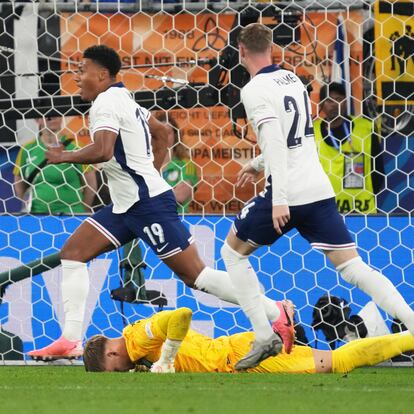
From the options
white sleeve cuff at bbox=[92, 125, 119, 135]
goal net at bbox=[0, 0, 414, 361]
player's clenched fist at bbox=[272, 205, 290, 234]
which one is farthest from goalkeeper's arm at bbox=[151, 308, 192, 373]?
goal net at bbox=[0, 0, 414, 361]

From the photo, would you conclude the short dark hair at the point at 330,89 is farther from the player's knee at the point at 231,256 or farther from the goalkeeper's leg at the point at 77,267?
the player's knee at the point at 231,256

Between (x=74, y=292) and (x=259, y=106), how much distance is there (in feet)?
5.62

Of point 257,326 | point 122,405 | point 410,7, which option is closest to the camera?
point 122,405

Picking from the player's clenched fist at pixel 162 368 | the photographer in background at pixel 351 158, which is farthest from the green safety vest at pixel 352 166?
the player's clenched fist at pixel 162 368

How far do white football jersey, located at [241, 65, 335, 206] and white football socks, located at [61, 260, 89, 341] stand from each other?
144 cm

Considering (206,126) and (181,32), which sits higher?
(181,32)

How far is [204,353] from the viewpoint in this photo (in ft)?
24.8

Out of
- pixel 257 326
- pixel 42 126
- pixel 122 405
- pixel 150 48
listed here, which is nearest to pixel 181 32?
pixel 150 48

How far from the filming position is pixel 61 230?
28.8ft

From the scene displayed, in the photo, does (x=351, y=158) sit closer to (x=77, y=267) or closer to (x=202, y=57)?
(x=202, y=57)

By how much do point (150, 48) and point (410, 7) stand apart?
2.01m

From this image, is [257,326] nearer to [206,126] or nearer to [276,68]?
[276,68]

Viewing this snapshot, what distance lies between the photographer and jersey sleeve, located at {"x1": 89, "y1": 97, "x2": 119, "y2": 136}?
744cm

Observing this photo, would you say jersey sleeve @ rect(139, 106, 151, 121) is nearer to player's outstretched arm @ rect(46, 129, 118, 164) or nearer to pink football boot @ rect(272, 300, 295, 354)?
player's outstretched arm @ rect(46, 129, 118, 164)
